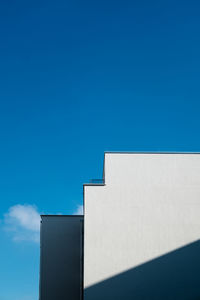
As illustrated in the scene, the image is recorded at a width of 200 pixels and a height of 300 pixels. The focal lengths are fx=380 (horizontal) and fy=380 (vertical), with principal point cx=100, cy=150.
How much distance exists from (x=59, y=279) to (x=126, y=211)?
30.4ft

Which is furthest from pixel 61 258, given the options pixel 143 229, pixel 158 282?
pixel 158 282

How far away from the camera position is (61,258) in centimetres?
2639

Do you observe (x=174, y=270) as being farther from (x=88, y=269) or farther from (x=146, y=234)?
(x=88, y=269)

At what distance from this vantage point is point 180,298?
18703 millimetres

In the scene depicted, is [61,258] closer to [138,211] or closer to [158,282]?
[138,211]

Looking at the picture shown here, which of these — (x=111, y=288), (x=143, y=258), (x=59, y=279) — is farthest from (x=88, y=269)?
(x=59, y=279)

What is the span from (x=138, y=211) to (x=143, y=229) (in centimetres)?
95

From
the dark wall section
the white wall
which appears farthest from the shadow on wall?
the dark wall section

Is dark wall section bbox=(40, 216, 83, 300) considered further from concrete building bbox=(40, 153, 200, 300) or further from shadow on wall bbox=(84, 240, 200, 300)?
shadow on wall bbox=(84, 240, 200, 300)

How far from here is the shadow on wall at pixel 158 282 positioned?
18578 millimetres

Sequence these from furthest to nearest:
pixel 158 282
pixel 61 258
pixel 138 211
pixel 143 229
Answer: pixel 61 258 → pixel 138 211 → pixel 143 229 → pixel 158 282

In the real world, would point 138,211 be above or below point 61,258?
above

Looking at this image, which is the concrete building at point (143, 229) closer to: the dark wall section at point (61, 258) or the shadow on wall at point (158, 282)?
the shadow on wall at point (158, 282)

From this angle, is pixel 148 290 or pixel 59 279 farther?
pixel 59 279
